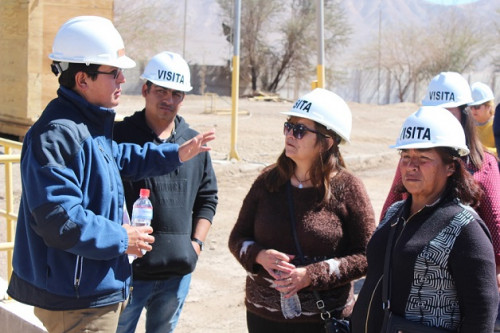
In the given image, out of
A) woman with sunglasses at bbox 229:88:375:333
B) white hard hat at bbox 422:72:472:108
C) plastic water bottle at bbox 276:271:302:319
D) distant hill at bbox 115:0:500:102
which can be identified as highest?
distant hill at bbox 115:0:500:102

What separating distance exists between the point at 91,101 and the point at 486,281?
181cm

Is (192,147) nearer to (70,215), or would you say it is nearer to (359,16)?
(70,215)

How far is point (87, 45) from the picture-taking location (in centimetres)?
311

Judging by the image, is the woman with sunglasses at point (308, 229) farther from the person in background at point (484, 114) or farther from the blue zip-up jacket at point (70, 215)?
the person in background at point (484, 114)

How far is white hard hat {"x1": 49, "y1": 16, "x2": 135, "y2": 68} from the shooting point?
3.10 m

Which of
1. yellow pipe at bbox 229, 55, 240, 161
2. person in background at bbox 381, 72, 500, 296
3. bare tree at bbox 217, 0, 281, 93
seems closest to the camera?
person in background at bbox 381, 72, 500, 296

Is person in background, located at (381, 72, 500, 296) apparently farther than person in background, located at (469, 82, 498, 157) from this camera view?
No

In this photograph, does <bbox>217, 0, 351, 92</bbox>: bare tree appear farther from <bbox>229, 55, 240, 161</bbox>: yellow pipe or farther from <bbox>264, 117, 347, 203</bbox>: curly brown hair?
<bbox>264, 117, 347, 203</bbox>: curly brown hair

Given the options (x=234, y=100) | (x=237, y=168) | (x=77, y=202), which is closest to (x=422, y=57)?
(x=234, y=100)

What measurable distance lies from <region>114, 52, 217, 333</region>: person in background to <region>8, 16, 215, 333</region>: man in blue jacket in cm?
68

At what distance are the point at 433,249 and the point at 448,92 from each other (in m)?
1.85

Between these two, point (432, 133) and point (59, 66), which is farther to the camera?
point (59, 66)

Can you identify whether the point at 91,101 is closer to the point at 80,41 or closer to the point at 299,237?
the point at 80,41

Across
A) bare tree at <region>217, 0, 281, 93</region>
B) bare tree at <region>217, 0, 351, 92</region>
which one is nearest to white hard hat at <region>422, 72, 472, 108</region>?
bare tree at <region>217, 0, 281, 93</region>
